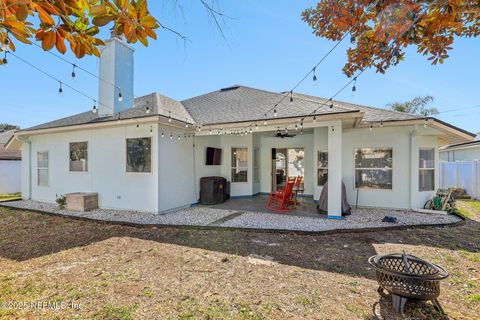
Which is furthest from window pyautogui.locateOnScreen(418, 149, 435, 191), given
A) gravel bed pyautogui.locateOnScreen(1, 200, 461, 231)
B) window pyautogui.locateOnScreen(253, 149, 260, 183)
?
window pyautogui.locateOnScreen(253, 149, 260, 183)

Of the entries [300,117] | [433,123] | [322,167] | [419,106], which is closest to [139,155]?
[300,117]

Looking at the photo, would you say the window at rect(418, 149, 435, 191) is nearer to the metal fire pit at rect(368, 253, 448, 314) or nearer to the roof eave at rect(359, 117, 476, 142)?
the roof eave at rect(359, 117, 476, 142)

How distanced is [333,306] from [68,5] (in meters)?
3.38

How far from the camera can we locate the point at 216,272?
3383 mm

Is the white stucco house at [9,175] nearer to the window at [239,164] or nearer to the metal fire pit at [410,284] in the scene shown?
the window at [239,164]

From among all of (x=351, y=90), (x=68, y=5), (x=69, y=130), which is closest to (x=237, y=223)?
(x=351, y=90)

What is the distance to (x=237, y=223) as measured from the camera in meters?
5.95

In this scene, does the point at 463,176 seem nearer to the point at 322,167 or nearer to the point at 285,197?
the point at 322,167

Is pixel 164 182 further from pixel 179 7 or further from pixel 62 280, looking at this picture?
pixel 179 7

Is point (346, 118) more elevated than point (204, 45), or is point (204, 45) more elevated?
point (204, 45)

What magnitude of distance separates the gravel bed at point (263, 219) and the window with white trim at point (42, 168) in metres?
2.37

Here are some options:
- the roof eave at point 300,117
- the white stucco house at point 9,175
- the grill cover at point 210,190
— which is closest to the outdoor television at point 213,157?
the grill cover at point 210,190

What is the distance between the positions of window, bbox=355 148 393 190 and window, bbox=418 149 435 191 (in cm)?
98

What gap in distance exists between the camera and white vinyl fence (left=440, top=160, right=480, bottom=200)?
998 cm
